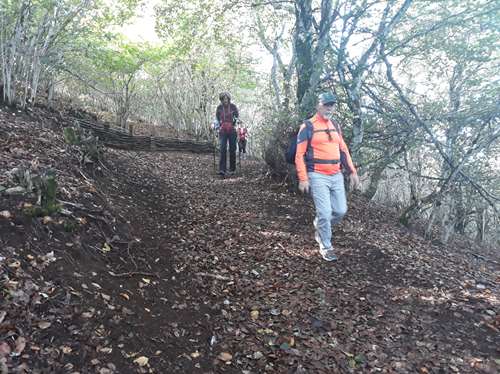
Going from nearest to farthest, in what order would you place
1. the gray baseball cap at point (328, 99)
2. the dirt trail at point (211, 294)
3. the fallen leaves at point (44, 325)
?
1. the fallen leaves at point (44, 325)
2. the dirt trail at point (211, 294)
3. the gray baseball cap at point (328, 99)

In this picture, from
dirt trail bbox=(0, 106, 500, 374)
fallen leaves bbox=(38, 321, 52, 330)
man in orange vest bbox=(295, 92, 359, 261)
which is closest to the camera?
fallen leaves bbox=(38, 321, 52, 330)

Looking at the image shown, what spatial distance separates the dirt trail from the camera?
2754 millimetres

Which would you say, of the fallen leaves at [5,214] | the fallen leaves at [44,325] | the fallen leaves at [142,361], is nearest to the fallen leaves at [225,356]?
the fallen leaves at [142,361]

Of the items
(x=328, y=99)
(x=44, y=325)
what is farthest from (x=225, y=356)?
(x=328, y=99)

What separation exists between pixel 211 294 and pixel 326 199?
73.7 inches

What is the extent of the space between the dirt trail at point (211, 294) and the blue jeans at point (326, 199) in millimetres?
480

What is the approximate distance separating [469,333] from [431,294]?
0.75m

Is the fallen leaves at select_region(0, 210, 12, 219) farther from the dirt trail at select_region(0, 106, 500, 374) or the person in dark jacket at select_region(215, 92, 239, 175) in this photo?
the person in dark jacket at select_region(215, 92, 239, 175)

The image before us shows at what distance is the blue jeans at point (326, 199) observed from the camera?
4.76 metres

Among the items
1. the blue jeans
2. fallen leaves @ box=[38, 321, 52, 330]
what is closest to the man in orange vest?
the blue jeans

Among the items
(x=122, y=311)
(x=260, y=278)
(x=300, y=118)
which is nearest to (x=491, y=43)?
(x=300, y=118)

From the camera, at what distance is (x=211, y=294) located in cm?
398

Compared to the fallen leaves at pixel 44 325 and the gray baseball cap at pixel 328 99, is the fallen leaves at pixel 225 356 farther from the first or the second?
the gray baseball cap at pixel 328 99

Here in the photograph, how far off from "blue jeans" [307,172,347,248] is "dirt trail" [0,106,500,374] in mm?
480
